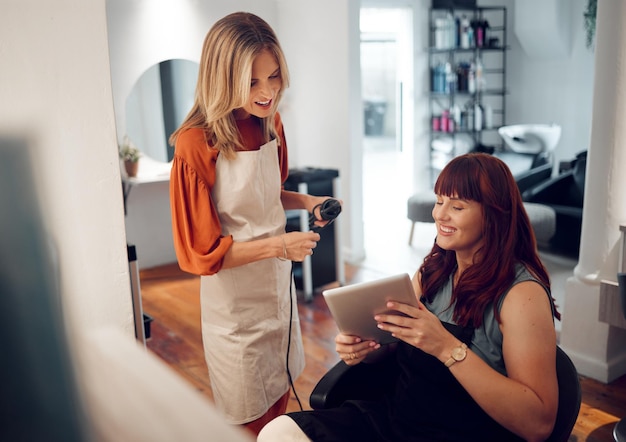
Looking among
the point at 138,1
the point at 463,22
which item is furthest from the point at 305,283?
the point at 463,22

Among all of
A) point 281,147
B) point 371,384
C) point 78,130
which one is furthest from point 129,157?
point 78,130

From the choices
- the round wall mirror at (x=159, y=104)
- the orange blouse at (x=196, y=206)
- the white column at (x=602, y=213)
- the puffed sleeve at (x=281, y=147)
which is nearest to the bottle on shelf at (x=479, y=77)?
the round wall mirror at (x=159, y=104)

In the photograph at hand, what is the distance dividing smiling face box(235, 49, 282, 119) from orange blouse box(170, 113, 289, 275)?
5.4 inches

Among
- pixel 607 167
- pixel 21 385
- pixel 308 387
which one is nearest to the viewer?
pixel 21 385

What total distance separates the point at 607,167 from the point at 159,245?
2937mm

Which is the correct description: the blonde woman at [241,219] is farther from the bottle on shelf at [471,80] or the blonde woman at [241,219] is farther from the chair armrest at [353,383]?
the bottle on shelf at [471,80]

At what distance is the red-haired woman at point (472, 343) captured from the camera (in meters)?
1.19

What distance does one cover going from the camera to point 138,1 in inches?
149

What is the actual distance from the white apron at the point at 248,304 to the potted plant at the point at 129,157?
2732mm

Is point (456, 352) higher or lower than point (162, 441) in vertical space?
lower

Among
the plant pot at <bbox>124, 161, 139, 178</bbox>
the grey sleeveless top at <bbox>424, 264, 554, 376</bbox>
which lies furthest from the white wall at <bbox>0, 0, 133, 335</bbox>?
the plant pot at <bbox>124, 161, 139, 178</bbox>

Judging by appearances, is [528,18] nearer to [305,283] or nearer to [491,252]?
[305,283]

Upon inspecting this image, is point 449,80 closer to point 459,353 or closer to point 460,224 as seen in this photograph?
point 460,224

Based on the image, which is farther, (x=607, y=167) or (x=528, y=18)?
(x=528, y=18)
